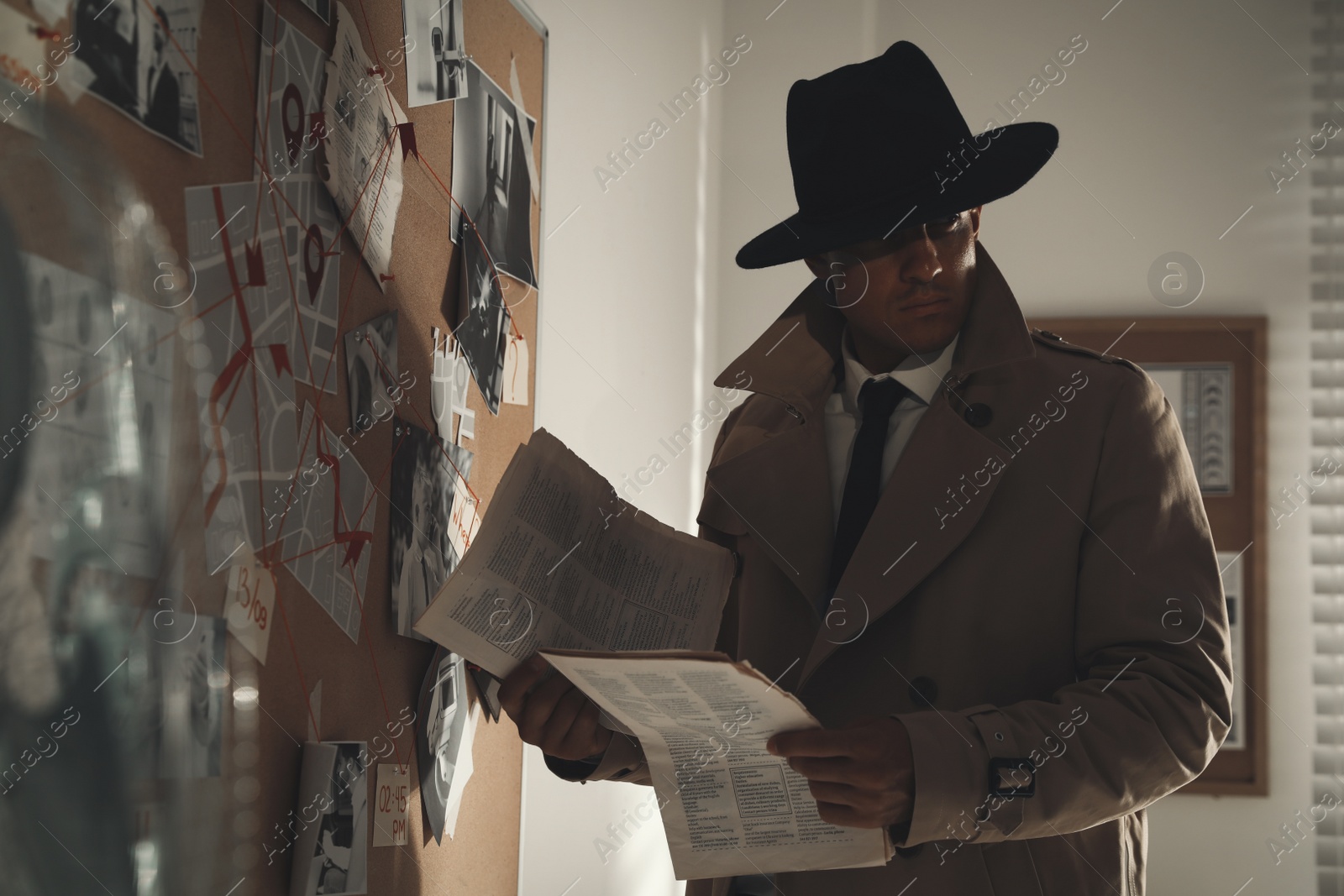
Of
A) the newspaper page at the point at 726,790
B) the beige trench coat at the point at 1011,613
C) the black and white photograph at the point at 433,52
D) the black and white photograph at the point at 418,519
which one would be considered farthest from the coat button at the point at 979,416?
the black and white photograph at the point at 433,52

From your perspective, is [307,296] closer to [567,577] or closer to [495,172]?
[567,577]

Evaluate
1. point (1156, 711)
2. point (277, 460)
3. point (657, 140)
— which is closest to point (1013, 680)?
point (1156, 711)

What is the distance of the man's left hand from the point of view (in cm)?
83

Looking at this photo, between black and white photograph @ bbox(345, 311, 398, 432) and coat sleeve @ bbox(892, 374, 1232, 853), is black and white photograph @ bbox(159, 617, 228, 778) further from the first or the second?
coat sleeve @ bbox(892, 374, 1232, 853)

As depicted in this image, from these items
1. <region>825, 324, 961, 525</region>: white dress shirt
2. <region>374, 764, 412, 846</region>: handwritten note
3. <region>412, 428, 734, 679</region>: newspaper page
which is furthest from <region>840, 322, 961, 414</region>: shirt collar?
<region>374, 764, 412, 846</region>: handwritten note

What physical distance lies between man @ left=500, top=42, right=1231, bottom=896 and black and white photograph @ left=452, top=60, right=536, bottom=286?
1.15ft

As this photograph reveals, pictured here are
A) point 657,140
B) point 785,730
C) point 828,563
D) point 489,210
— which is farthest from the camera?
point 657,140

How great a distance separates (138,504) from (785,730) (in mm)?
510

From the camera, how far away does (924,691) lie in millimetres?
1011

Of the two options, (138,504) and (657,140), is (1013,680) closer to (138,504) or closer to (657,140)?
(138,504)

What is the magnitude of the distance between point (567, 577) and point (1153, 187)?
241 cm

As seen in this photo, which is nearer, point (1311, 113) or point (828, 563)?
point (828, 563)

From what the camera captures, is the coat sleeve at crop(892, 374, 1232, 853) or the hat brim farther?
the hat brim

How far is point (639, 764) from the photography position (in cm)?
110
